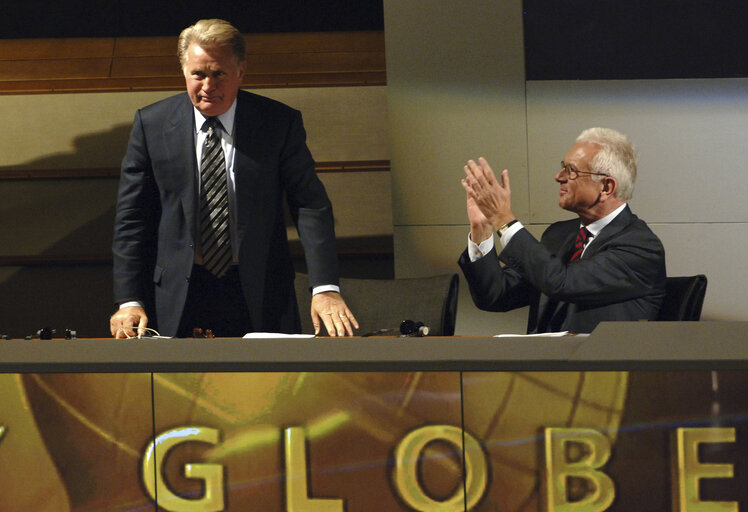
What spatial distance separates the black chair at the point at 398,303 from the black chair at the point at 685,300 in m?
0.61

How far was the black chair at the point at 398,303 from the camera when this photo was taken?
9.66 ft

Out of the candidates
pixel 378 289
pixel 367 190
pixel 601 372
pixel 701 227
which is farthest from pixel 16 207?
pixel 601 372

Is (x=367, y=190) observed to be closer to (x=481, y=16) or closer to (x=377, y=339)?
(x=481, y=16)

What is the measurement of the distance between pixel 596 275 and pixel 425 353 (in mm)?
1221

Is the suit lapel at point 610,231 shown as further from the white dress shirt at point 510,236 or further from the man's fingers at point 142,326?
the man's fingers at point 142,326

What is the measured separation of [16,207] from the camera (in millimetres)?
4008

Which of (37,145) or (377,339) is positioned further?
(37,145)

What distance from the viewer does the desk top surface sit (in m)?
1.40

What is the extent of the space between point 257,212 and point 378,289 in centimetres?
45

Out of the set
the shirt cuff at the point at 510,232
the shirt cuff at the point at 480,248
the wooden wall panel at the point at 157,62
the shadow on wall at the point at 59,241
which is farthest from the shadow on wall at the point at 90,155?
the shirt cuff at the point at 510,232

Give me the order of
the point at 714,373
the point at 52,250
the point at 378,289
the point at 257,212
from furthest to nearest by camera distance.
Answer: the point at 52,250
the point at 378,289
the point at 257,212
the point at 714,373

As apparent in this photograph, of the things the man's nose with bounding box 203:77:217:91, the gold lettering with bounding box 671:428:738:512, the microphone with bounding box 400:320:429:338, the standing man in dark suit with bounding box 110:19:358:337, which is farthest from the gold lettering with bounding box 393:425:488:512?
the man's nose with bounding box 203:77:217:91

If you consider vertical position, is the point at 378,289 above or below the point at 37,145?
below

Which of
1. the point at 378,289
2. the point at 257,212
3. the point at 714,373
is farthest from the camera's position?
the point at 378,289
